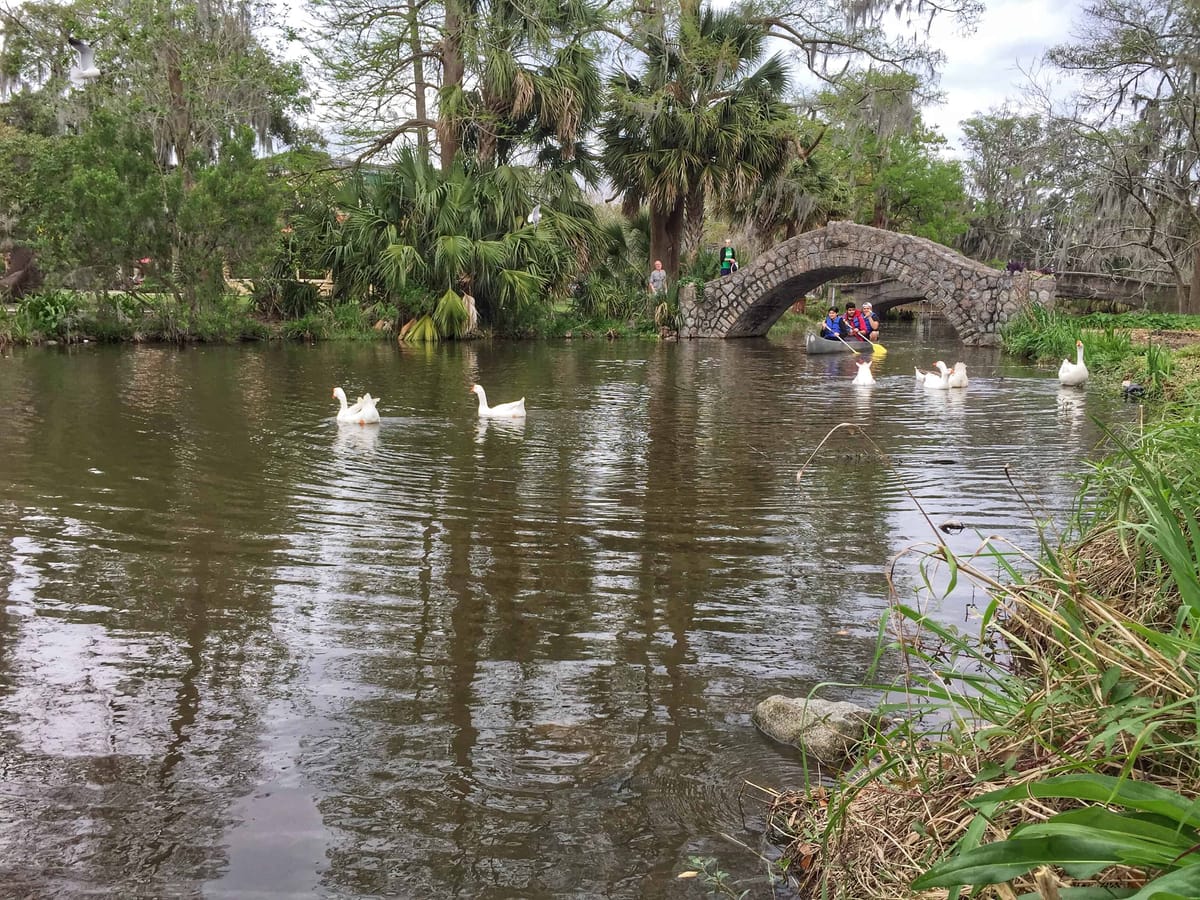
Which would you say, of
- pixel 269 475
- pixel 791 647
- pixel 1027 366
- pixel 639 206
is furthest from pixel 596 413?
pixel 639 206

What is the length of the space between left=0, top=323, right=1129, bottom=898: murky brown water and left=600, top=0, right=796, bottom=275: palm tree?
20223 mm

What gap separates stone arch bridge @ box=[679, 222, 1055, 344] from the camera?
26.0 meters

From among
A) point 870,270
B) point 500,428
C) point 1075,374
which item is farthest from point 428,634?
point 870,270

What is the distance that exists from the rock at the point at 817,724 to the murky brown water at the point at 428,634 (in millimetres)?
79

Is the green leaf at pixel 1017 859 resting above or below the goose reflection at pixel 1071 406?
below

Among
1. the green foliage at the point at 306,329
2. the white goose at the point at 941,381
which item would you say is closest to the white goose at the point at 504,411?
the white goose at the point at 941,381

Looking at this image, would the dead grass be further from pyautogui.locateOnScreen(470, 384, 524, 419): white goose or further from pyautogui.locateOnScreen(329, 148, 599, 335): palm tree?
pyautogui.locateOnScreen(329, 148, 599, 335): palm tree

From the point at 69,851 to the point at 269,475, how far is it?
575 centimetres

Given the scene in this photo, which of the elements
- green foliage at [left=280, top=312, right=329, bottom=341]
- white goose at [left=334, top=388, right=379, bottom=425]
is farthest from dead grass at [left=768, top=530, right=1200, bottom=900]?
green foliage at [left=280, top=312, right=329, bottom=341]

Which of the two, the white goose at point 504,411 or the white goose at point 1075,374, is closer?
the white goose at point 504,411

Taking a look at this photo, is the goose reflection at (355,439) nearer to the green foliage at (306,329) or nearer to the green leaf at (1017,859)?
the green leaf at (1017,859)

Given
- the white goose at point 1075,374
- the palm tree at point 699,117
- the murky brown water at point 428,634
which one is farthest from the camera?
the palm tree at point 699,117

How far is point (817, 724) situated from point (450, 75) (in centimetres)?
2777

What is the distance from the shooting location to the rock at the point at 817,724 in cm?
369
